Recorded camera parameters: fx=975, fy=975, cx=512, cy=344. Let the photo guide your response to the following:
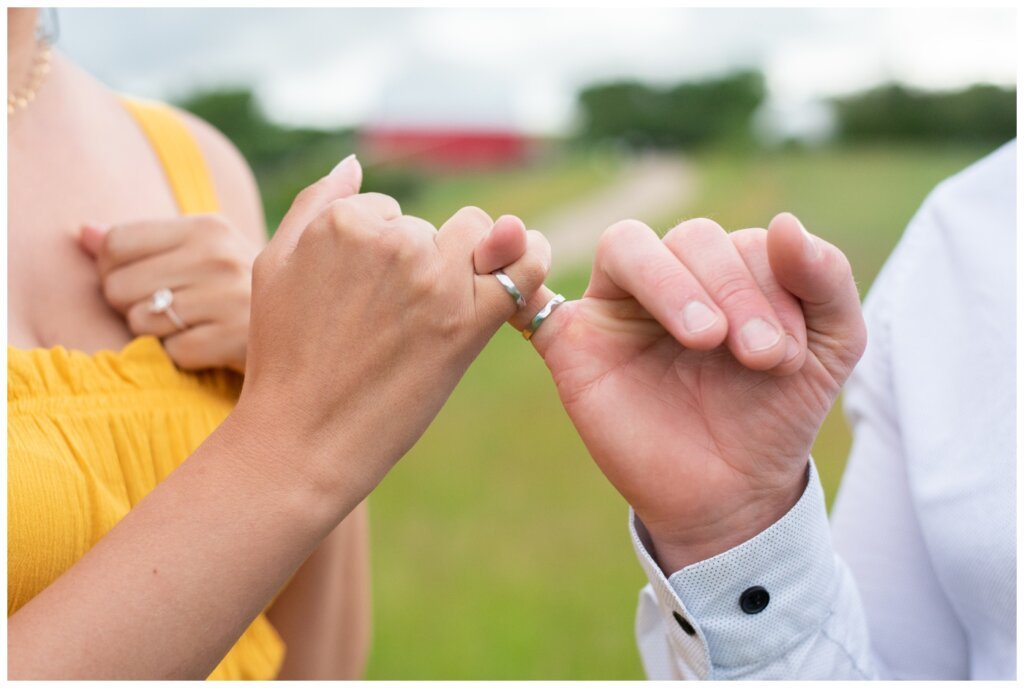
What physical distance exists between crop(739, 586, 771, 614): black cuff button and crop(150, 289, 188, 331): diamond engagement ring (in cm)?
104

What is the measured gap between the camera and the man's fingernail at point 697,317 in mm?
1288

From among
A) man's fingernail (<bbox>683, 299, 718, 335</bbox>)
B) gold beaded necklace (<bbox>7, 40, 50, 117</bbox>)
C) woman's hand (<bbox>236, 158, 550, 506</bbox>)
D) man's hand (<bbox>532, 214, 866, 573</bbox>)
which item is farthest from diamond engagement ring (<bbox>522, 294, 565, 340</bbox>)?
gold beaded necklace (<bbox>7, 40, 50, 117</bbox>)

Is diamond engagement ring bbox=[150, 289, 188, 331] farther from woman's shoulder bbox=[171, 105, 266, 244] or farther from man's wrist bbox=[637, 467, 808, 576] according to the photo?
man's wrist bbox=[637, 467, 808, 576]

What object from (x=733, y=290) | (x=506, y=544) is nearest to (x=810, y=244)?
(x=733, y=290)

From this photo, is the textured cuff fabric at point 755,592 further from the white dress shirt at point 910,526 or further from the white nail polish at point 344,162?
the white nail polish at point 344,162

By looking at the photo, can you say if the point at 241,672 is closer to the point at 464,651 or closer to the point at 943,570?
the point at 943,570

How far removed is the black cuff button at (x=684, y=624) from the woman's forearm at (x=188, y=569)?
1.82 feet

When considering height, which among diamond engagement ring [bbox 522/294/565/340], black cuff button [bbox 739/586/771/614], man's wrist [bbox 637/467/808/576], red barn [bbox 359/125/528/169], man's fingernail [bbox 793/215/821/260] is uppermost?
man's fingernail [bbox 793/215/821/260]

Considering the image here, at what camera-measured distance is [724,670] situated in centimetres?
156

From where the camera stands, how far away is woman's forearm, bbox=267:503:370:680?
6.25ft

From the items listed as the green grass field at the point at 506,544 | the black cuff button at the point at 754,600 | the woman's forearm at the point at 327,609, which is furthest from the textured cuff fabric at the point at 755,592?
the woman's forearm at the point at 327,609

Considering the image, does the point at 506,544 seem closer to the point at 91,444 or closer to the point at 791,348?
the point at 91,444

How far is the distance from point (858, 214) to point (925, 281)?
1448cm

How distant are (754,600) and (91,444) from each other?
3.49 feet
